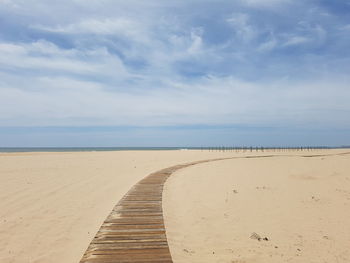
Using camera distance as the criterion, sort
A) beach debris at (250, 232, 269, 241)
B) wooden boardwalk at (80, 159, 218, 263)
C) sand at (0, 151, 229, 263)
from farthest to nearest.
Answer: beach debris at (250, 232, 269, 241) → sand at (0, 151, 229, 263) → wooden boardwalk at (80, 159, 218, 263)

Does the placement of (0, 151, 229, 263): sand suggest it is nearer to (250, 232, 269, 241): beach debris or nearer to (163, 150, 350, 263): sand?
(163, 150, 350, 263): sand

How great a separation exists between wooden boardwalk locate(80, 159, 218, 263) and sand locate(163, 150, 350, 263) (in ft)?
1.55

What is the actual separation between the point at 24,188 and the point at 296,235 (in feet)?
38.0

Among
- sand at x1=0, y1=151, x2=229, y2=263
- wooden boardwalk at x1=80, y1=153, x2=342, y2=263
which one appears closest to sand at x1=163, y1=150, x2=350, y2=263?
wooden boardwalk at x1=80, y1=153, x2=342, y2=263

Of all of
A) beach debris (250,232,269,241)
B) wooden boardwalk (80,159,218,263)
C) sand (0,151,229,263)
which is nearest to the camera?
wooden boardwalk (80,159,218,263)

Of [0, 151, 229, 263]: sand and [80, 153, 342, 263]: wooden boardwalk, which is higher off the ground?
[80, 153, 342, 263]: wooden boardwalk

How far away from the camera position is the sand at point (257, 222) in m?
6.06

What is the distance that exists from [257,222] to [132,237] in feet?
13.5

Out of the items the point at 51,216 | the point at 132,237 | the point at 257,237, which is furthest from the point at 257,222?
the point at 51,216

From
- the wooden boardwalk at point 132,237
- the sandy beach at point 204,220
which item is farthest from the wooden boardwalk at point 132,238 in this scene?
the sandy beach at point 204,220

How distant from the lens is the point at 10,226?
7.64m

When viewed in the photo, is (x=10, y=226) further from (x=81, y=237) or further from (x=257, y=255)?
(x=257, y=255)

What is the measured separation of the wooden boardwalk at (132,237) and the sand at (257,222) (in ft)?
1.55

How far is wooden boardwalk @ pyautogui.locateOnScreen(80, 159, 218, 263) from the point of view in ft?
16.3
